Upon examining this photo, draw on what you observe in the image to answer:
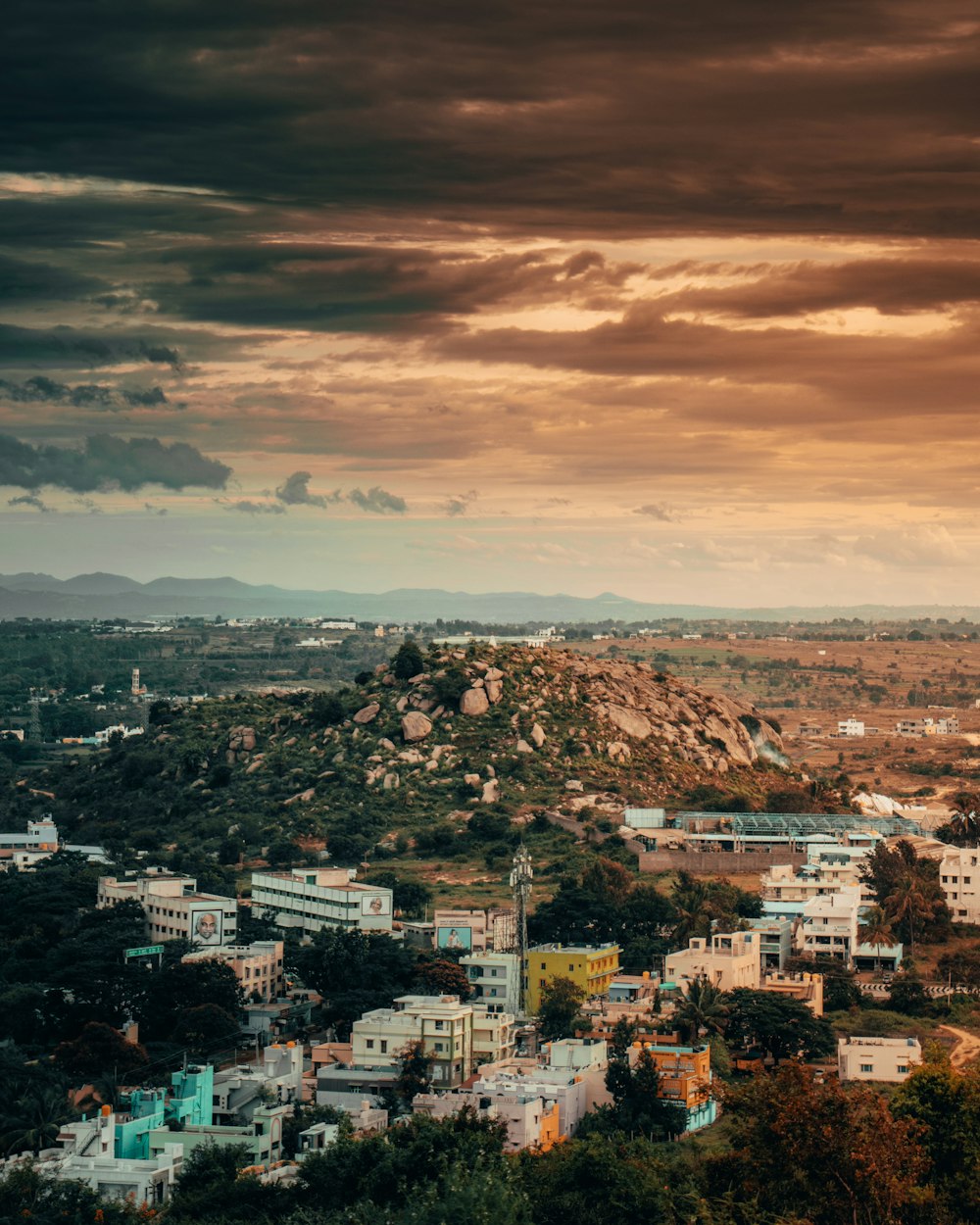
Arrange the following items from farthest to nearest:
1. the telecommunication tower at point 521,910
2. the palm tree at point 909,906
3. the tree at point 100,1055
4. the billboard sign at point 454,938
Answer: the palm tree at point 909,906, the billboard sign at point 454,938, the telecommunication tower at point 521,910, the tree at point 100,1055

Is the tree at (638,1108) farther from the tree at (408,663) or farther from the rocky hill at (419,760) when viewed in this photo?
the tree at (408,663)

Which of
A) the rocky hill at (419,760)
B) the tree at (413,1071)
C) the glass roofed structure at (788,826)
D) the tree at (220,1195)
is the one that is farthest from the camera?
the rocky hill at (419,760)

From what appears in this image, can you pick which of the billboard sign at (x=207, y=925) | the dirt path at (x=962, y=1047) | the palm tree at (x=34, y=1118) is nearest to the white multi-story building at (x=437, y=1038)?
the palm tree at (x=34, y=1118)

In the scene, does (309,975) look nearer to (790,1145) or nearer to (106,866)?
(106,866)

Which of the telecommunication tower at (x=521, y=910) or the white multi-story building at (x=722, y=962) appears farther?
the telecommunication tower at (x=521, y=910)

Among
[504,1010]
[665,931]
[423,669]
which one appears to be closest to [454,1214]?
[504,1010]

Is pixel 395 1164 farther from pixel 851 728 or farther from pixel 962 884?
pixel 851 728
